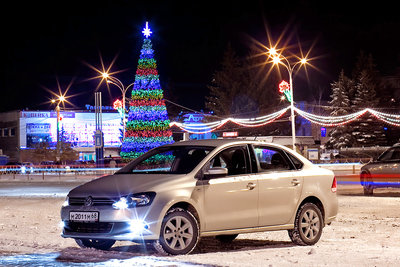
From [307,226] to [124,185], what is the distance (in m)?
3.15

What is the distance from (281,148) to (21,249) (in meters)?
4.27

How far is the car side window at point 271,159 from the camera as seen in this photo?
1067 centimetres

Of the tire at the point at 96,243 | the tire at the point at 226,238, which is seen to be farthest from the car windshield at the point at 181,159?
the tire at the point at 226,238

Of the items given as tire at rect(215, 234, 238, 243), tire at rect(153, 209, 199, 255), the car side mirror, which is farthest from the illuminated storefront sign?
tire at rect(153, 209, 199, 255)

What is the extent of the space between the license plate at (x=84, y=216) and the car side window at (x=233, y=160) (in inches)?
75.8

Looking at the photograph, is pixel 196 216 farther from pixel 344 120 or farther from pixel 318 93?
pixel 318 93

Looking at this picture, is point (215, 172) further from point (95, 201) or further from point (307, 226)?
point (307, 226)

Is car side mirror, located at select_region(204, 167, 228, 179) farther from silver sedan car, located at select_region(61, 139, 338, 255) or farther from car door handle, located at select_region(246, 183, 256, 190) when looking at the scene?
car door handle, located at select_region(246, 183, 256, 190)

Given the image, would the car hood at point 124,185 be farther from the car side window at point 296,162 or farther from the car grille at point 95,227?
the car side window at point 296,162

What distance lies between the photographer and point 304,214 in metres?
10.8

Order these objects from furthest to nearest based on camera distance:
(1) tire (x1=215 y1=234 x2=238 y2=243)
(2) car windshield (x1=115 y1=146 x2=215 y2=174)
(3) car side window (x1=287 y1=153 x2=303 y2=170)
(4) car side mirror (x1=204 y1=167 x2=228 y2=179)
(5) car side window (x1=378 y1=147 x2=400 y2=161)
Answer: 1. (5) car side window (x1=378 y1=147 x2=400 y2=161)
2. (1) tire (x1=215 y1=234 x2=238 y2=243)
3. (3) car side window (x1=287 y1=153 x2=303 y2=170)
4. (2) car windshield (x1=115 y1=146 x2=215 y2=174)
5. (4) car side mirror (x1=204 y1=167 x2=228 y2=179)

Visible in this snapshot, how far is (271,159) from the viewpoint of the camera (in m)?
10.9

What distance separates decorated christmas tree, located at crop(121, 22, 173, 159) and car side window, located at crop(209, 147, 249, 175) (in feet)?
143

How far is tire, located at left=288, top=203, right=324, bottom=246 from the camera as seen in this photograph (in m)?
10.7
